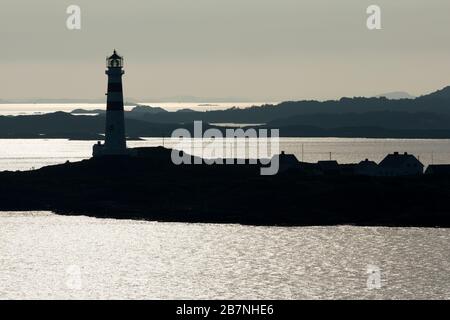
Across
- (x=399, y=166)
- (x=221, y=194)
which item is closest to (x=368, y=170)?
(x=399, y=166)

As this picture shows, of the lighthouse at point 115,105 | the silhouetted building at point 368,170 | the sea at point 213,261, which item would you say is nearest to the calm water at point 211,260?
the sea at point 213,261

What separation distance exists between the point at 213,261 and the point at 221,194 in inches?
1206

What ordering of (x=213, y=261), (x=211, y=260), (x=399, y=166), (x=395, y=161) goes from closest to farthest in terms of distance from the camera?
1. (x=213, y=261)
2. (x=211, y=260)
3. (x=399, y=166)
4. (x=395, y=161)

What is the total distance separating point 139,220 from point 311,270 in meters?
35.1

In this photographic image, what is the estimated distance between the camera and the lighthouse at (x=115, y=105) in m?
128

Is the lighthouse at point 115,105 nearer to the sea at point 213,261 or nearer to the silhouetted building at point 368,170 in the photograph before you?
the sea at point 213,261

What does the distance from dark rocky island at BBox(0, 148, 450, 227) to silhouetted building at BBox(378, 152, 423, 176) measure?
7.91 m

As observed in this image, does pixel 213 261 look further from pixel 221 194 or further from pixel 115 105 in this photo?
pixel 115 105

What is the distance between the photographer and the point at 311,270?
Answer: 276 feet

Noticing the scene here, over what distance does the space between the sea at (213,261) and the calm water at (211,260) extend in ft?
0.31

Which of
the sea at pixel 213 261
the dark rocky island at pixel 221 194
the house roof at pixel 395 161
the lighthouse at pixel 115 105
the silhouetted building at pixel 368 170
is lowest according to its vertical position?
the sea at pixel 213 261

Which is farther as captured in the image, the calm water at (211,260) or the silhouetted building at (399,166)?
the silhouetted building at (399,166)

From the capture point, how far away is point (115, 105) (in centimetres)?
12825

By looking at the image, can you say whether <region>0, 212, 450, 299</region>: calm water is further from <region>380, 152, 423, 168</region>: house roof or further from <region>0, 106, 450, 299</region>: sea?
<region>380, 152, 423, 168</region>: house roof
